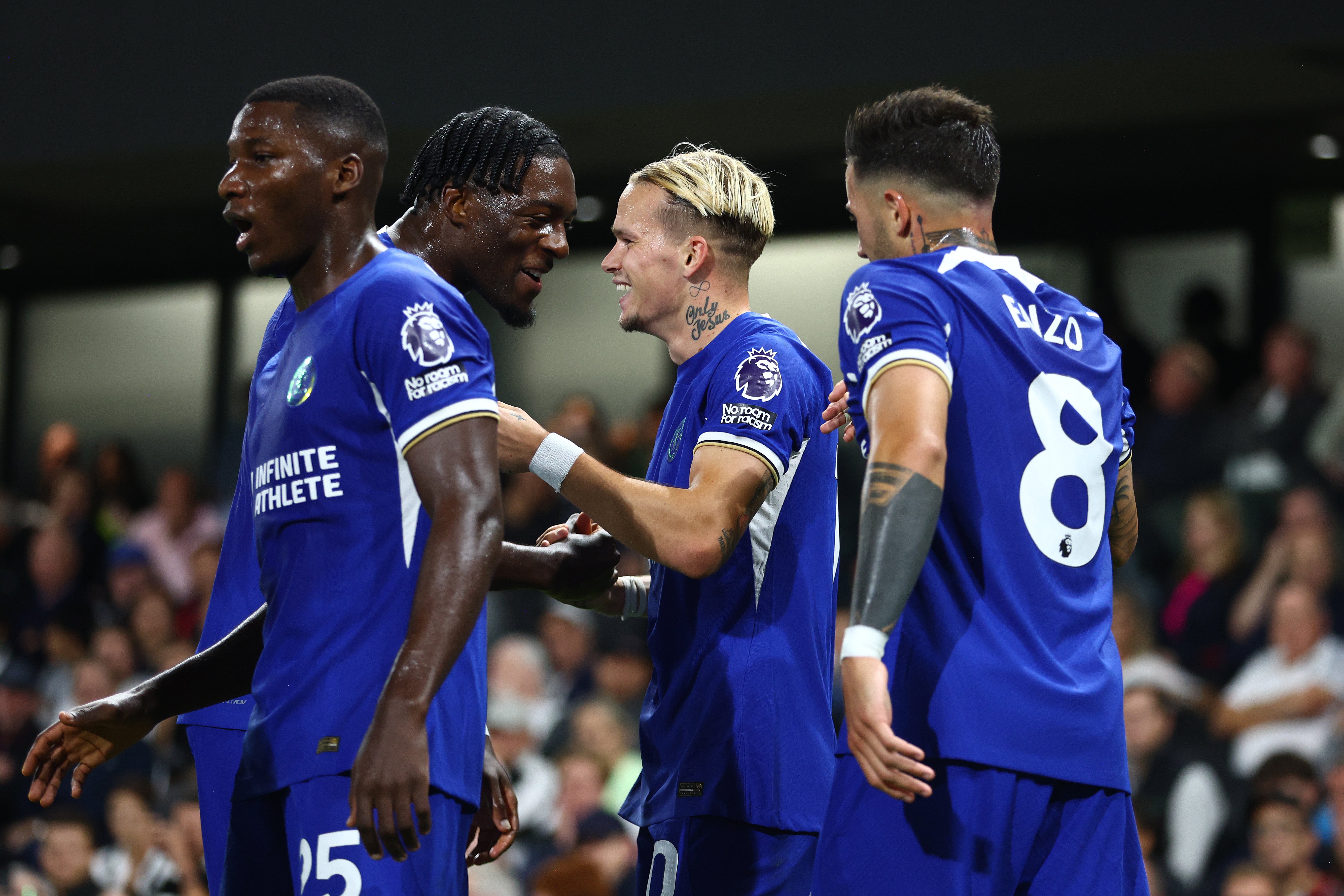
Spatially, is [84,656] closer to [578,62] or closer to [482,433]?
[578,62]

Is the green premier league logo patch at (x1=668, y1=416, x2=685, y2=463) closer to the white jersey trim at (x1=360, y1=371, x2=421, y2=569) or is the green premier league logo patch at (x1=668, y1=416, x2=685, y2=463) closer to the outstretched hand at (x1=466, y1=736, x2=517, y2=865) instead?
the outstretched hand at (x1=466, y1=736, x2=517, y2=865)

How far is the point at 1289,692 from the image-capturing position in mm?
6676

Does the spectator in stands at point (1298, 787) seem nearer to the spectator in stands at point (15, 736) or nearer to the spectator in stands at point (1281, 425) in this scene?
the spectator in stands at point (1281, 425)

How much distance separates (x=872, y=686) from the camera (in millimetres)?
2320

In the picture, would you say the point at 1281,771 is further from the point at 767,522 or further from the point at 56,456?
the point at 56,456

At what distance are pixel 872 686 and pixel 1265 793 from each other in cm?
438

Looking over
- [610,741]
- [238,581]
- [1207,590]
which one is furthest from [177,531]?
[238,581]

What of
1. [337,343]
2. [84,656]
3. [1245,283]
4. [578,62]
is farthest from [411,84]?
[337,343]

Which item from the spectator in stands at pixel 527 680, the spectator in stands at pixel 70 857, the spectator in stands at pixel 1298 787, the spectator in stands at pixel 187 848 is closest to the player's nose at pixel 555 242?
the spectator in stands at pixel 1298 787

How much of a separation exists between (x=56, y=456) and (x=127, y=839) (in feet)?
14.4

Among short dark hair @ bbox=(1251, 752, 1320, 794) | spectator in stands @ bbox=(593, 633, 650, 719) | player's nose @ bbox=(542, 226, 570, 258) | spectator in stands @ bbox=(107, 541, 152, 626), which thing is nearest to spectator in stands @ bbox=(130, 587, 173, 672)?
spectator in stands @ bbox=(107, 541, 152, 626)

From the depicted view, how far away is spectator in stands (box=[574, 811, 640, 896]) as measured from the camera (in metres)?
6.87

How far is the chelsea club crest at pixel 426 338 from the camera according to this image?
224 centimetres

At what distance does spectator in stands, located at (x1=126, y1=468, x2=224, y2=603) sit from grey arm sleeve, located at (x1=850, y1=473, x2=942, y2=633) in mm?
8459
